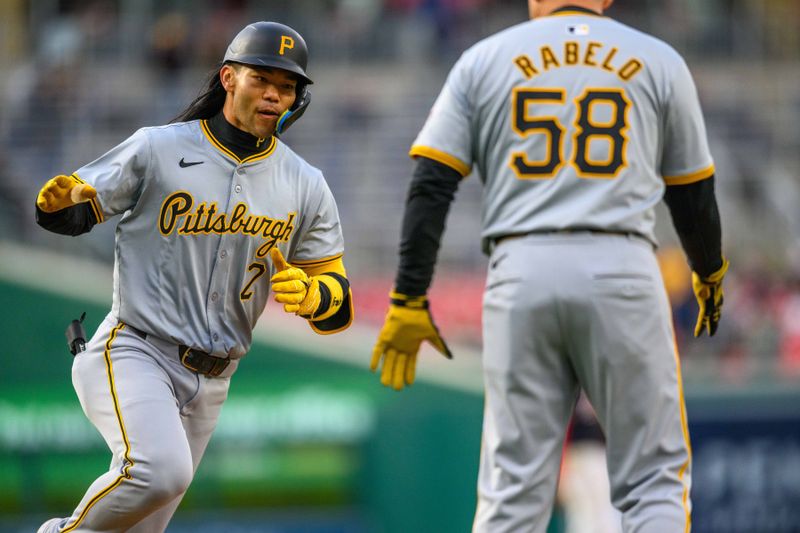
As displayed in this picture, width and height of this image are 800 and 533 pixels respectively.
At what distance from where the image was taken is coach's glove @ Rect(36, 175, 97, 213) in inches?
176

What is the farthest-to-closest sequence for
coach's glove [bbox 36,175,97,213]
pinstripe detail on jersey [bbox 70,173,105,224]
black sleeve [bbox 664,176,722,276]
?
black sleeve [bbox 664,176,722,276] → pinstripe detail on jersey [bbox 70,173,105,224] → coach's glove [bbox 36,175,97,213]

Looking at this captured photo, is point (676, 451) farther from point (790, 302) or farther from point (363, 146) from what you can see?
point (363, 146)

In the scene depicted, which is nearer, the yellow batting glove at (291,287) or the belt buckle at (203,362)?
the yellow batting glove at (291,287)

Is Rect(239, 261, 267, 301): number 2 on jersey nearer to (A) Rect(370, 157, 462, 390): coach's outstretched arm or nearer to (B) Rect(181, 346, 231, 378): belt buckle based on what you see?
(B) Rect(181, 346, 231, 378): belt buckle

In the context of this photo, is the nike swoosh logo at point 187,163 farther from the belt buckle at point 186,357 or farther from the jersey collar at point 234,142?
the belt buckle at point 186,357

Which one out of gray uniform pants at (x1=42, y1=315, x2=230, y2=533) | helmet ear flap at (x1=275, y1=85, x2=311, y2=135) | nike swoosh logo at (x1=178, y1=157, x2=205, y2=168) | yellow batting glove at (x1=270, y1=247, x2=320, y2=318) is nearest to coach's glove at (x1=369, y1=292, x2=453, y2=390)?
yellow batting glove at (x1=270, y1=247, x2=320, y2=318)

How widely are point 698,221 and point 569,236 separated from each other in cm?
56

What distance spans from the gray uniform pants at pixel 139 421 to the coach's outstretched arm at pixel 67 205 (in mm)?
440

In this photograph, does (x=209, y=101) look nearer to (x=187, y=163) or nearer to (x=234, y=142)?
(x=234, y=142)

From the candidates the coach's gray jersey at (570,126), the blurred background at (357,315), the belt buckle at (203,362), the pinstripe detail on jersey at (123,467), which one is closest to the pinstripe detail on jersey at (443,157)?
the coach's gray jersey at (570,126)

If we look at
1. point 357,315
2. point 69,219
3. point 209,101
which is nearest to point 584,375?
point 209,101

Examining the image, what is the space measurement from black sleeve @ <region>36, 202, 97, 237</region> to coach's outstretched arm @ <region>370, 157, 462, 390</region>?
1.04 m

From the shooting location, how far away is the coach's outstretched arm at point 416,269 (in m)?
4.82

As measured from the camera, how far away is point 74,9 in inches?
646
